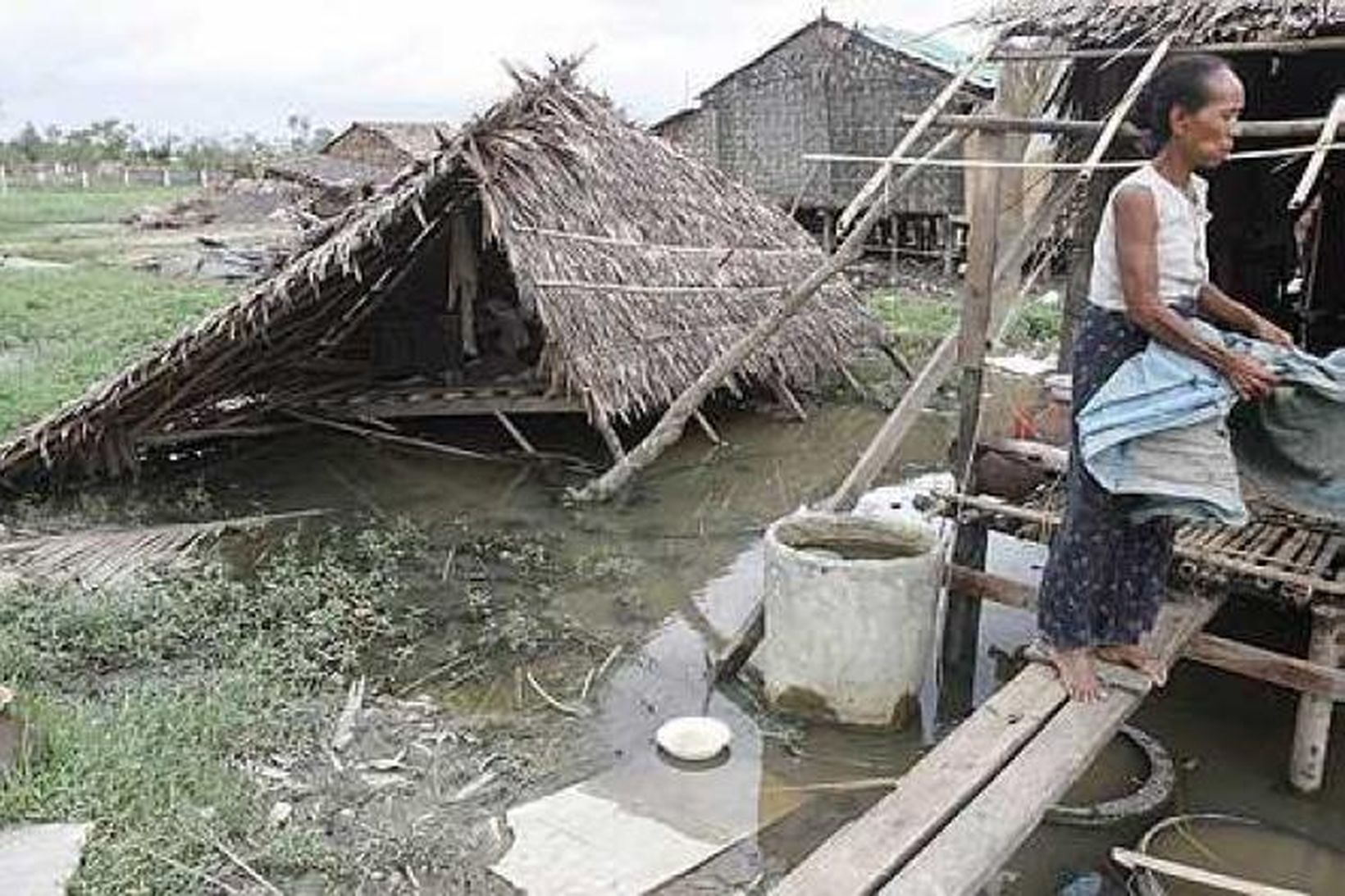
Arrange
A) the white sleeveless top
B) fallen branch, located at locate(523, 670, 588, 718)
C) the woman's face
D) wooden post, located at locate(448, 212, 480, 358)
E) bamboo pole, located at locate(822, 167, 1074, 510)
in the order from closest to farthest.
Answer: the woman's face
the white sleeveless top
fallen branch, located at locate(523, 670, 588, 718)
bamboo pole, located at locate(822, 167, 1074, 510)
wooden post, located at locate(448, 212, 480, 358)

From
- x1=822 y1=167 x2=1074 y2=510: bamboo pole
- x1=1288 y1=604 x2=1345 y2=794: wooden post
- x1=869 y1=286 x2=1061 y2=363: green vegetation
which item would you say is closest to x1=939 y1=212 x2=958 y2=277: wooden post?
x1=869 y1=286 x2=1061 y2=363: green vegetation

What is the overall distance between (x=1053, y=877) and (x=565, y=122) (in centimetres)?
615

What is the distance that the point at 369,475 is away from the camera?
863 centimetres

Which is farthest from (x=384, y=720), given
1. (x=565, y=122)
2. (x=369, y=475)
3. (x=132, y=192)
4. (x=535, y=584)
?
(x=132, y=192)

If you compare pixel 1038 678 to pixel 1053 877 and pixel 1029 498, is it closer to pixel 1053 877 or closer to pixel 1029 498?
pixel 1053 877

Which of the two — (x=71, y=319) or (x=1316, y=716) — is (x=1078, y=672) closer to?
(x=1316, y=716)

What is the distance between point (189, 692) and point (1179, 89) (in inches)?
159

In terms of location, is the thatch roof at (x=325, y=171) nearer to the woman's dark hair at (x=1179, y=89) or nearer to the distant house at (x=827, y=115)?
the distant house at (x=827, y=115)

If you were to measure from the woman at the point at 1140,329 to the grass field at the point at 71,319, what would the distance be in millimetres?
7616

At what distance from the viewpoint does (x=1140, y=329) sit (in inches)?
137

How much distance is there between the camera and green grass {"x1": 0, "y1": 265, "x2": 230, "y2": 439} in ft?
33.1

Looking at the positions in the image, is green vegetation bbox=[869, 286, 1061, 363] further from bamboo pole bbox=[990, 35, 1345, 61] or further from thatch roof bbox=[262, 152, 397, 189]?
thatch roof bbox=[262, 152, 397, 189]

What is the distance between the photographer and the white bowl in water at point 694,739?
456 centimetres

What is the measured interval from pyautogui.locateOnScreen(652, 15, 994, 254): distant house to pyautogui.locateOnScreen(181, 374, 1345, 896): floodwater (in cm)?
1009
